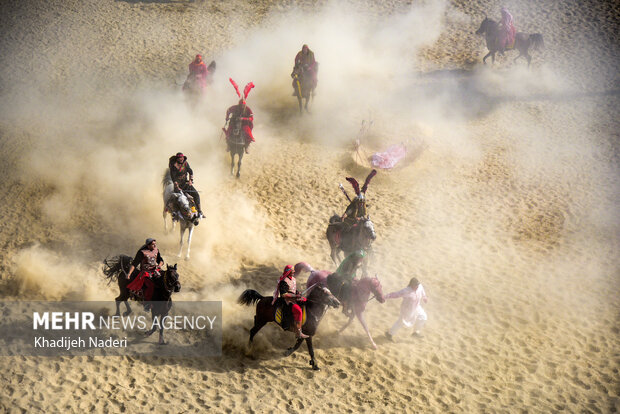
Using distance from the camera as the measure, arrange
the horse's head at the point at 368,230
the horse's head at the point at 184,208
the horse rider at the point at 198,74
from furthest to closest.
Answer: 1. the horse rider at the point at 198,74
2. the horse's head at the point at 184,208
3. the horse's head at the point at 368,230

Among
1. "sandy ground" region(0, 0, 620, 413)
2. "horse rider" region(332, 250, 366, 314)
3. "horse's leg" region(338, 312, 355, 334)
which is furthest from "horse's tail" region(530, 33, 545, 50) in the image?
"horse's leg" region(338, 312, 355, 334)

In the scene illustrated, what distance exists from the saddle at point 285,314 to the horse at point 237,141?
278 inches

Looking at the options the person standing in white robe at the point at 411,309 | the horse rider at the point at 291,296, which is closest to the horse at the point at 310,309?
the horse rider at the point at 291,296

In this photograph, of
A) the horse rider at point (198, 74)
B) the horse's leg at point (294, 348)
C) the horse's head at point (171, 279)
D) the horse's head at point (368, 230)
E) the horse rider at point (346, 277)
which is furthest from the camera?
the horse rider at point (198, 74)

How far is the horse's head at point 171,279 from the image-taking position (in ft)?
28.6

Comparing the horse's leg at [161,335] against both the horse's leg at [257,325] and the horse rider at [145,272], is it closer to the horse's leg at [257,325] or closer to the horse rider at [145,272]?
the horse rider at [145,272]

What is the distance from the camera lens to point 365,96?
1977 cm

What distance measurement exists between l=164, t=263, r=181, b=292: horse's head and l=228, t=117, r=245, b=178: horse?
6742 millimetres

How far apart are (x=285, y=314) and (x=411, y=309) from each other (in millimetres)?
2488

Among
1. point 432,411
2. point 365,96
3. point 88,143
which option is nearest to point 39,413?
point 432,411

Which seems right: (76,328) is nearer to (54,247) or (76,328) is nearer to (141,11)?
(54,247)

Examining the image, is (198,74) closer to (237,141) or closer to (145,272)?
(237,141)

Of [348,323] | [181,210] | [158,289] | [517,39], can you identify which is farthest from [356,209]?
[517,39]

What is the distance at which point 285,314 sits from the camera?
349 inches
